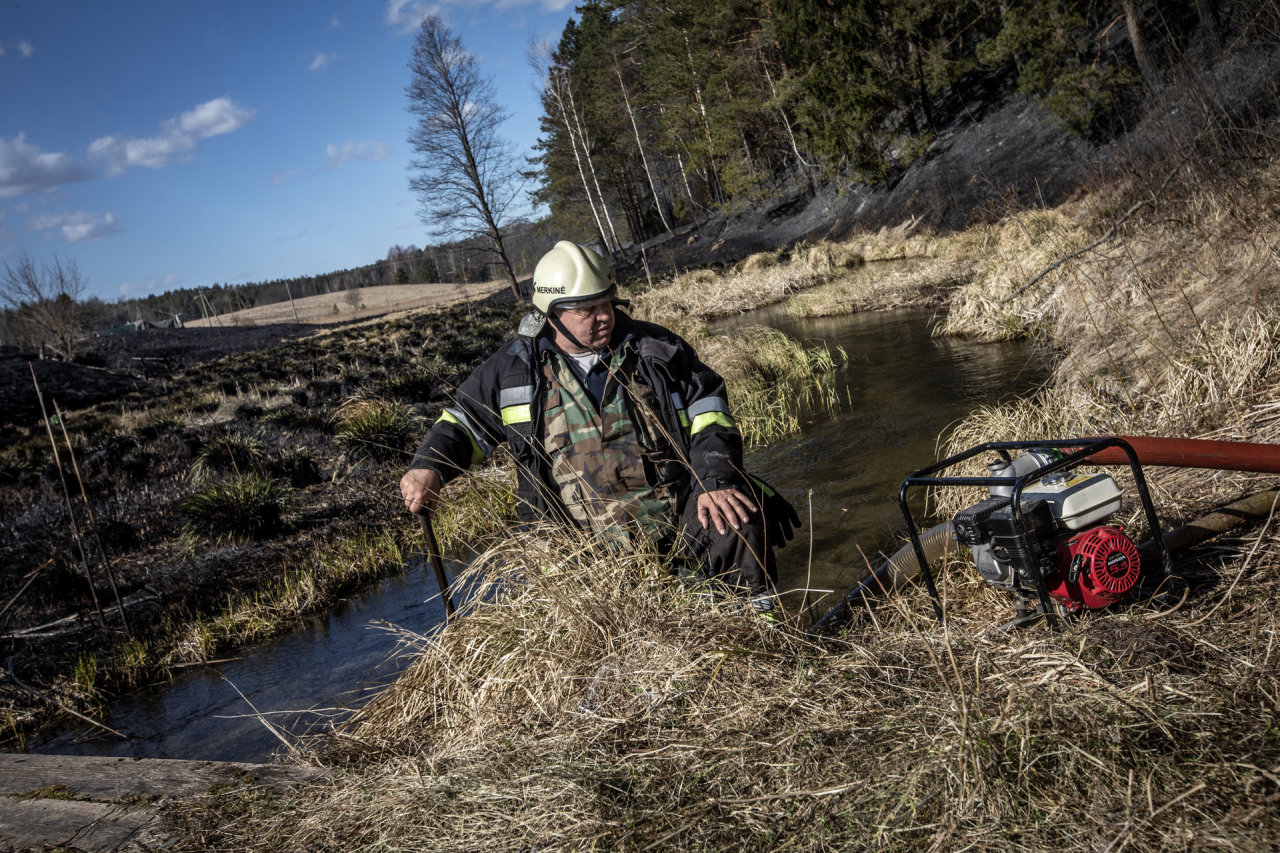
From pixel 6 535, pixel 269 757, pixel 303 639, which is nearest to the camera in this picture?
pixel 269 757

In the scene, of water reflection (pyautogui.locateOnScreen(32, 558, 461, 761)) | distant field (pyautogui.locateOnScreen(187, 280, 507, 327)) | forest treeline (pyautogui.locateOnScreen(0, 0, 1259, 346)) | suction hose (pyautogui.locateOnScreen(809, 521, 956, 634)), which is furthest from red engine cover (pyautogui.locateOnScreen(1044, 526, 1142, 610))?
distant field (pyautogui.locateOnScreen(187, 280, 507, 327))

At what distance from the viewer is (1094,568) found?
7.64ft

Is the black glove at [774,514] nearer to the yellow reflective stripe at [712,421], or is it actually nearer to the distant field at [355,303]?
the yellow reflective stripe at [712,421]

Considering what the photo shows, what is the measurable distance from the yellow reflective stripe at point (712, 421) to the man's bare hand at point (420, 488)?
1161 millimetres

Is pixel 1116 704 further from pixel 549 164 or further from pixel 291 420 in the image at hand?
pixel 549 164

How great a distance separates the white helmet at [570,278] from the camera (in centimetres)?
354

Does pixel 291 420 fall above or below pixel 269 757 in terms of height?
above

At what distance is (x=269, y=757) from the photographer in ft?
13.2

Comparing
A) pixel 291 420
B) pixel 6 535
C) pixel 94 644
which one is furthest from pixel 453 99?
pixel 94 644

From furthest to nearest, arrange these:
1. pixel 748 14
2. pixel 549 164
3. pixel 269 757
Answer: pixel 549 164 → pixel 748 14 → pixel 269 757

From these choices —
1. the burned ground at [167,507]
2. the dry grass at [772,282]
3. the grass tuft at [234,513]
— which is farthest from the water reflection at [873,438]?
the dry grass at [772,282]

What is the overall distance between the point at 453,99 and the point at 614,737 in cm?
3956

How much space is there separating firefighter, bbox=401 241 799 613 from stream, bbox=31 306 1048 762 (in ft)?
2.11

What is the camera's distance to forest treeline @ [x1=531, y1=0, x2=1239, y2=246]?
659 inches
